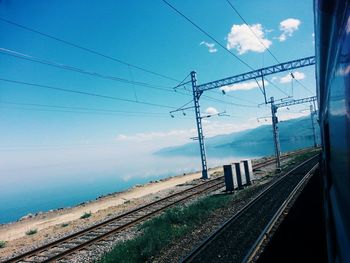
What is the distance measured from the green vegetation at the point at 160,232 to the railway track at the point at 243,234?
1.90 meters

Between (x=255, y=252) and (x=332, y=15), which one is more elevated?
(x=332, y=15)

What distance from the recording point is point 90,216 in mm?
22078

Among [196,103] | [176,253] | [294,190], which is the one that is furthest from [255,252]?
[196,103]

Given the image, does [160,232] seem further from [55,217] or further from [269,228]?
[55,217]

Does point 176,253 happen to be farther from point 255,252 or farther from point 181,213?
point 181,213

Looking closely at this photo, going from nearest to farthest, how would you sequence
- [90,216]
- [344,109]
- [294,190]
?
[344,109] < [294,190] < [90,216]

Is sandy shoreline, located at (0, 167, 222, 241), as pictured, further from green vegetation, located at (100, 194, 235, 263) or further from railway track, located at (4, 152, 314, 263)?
green vegetation, located at (100, 194, 235, 263)

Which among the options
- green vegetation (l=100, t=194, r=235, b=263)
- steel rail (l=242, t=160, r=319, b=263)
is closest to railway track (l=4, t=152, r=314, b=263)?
green vegetation (l=100, t=194, r=235, b=263)

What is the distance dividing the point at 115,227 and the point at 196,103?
21.2 m

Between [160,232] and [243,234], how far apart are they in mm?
3890

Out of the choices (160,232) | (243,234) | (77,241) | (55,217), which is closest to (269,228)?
(243,234)

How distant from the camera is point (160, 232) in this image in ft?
42.9

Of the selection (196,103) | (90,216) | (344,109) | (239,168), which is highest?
(196,103)

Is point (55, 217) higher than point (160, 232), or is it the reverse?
point (160, 232)
